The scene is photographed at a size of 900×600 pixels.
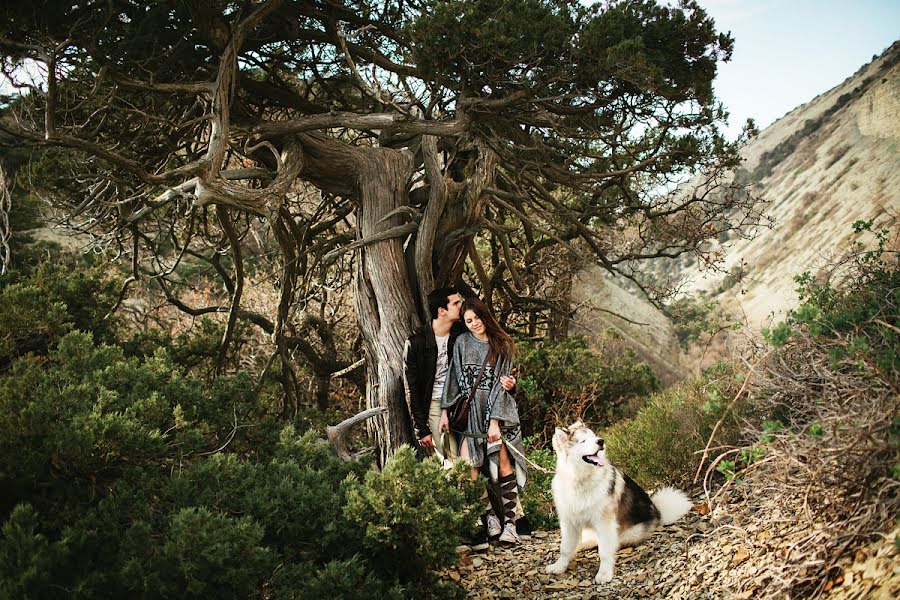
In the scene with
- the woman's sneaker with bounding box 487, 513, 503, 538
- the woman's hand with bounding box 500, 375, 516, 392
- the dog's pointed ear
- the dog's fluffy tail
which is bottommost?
the dog's fluffy tail

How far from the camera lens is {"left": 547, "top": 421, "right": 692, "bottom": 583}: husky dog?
161 inches

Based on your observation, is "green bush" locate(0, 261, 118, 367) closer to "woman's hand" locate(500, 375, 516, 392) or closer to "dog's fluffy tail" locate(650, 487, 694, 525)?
"woman's hand" locate(500, 375, 516, 392)

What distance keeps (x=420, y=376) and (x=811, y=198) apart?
63.1 feet

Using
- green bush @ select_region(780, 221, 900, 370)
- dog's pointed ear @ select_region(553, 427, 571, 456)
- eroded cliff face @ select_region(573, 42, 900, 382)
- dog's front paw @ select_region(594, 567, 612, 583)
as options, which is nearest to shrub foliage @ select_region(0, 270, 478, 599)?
dog's pointed ear @ select_region(553, 427, 571, 456)

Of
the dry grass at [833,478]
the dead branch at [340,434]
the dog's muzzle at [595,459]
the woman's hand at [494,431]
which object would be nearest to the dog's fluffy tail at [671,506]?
the dog's muzzle at [595,459]

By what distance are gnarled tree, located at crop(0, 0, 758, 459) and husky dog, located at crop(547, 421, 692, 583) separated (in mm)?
1967

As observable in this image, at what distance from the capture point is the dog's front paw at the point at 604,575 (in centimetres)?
405

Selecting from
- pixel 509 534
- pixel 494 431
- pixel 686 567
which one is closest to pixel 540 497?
pixel 509 534

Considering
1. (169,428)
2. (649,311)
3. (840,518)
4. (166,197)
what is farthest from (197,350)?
(649,311)

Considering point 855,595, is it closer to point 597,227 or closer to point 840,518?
point 840,518

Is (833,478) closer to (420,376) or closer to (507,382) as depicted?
(507,382)

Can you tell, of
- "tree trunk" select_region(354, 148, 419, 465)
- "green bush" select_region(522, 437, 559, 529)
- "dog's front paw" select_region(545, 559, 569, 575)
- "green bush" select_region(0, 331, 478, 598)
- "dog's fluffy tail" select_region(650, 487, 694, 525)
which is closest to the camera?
"green bush" select_region(0, 331, 478, 598)

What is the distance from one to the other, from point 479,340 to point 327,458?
1.46 m

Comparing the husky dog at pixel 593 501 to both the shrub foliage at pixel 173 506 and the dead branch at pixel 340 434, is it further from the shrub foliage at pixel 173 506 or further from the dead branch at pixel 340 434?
the dead branch at pixel 340 434
